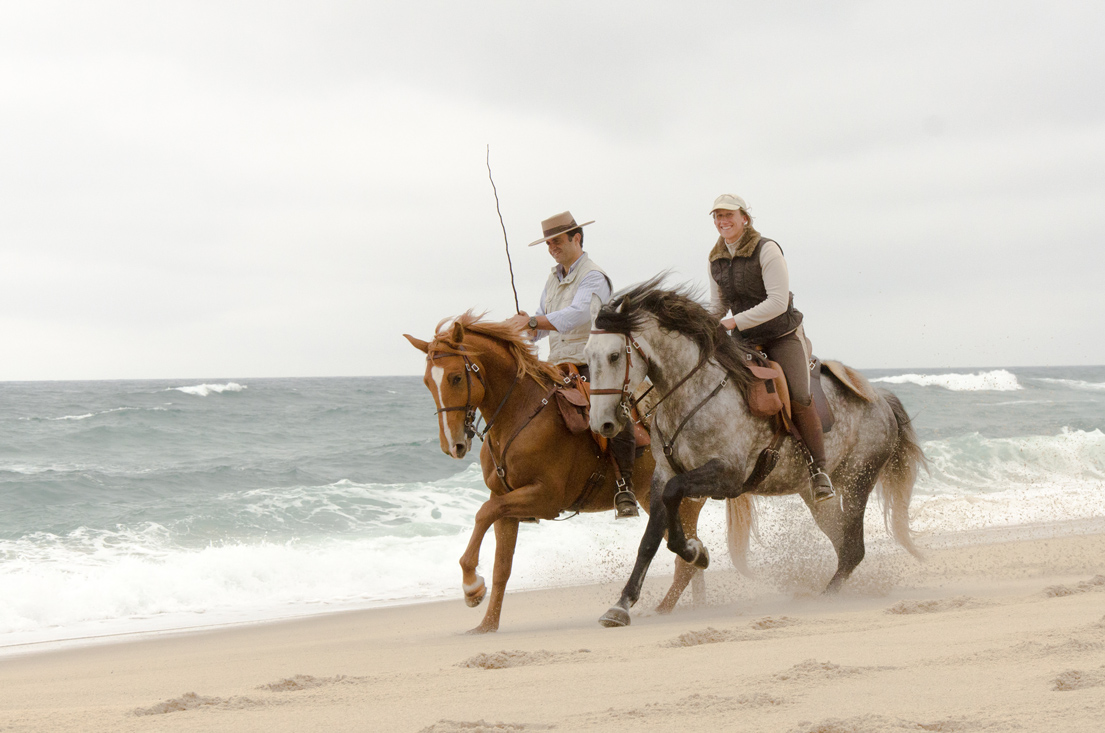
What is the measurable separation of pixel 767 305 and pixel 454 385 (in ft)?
6.53

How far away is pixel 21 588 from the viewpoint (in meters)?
8.52

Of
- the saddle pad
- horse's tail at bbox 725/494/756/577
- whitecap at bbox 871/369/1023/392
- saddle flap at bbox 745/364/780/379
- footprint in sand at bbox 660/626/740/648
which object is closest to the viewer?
footprint in sand at bbox 660/626/740/648

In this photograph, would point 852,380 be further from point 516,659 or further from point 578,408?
point 516,659

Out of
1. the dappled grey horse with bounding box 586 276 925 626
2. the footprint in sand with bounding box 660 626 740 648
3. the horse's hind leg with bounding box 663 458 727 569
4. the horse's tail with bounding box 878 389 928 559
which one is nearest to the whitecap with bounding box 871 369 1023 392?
the horse's tail with bounding box 878 389 928 559

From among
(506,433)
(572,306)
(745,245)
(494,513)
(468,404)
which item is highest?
(745,245)

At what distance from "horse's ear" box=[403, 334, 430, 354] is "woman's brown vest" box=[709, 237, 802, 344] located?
2029mm

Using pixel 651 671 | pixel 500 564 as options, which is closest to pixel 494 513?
pixel 500 564

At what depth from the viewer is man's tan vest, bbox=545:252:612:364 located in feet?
21.5

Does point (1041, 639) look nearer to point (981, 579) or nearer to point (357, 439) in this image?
point (981, 579)

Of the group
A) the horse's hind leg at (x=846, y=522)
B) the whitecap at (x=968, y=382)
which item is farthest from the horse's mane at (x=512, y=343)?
the whitecap at (x=968, y=382)

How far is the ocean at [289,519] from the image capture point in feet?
28.2

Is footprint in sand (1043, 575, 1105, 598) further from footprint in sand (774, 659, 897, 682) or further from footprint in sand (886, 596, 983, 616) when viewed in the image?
footprint in sand (774, 659, 897, 682)

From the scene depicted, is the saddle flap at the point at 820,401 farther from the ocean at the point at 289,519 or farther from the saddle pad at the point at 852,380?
the ocean at the point at 289,519

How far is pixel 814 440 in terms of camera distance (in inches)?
248
